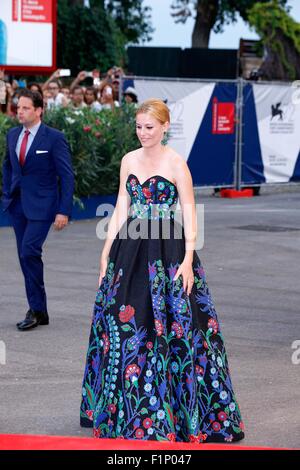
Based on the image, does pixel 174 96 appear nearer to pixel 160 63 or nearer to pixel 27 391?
pixel 27 391

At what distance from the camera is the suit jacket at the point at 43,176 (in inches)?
402

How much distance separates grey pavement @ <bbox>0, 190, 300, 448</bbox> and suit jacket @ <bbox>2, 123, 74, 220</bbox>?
1.03 metres

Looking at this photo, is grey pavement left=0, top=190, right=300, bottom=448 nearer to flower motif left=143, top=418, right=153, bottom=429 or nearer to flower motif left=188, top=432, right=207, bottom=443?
flower motif left=188, top=432, right=207, bottom=443

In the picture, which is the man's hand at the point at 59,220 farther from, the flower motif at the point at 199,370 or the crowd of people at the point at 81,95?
the crowd of people at the point at 81,95

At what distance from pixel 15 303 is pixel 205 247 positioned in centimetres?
478

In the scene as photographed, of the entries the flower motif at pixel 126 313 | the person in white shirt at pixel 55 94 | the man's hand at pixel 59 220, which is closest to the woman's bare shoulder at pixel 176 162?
the flower motif at pixel 126 313

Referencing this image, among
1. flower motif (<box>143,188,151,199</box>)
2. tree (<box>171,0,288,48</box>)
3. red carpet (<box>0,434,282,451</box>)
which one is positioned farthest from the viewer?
tree (<box>171,0,288,48</box>)

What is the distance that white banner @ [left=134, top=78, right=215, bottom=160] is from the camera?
21.4 metres

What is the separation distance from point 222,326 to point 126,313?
152 inches

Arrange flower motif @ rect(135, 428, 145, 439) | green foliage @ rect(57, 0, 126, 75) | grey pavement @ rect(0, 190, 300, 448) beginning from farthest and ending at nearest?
green foliage @ rect(57, 0, 126, 75) → grey pavement @ rect(0, 190, 300, 448) → flower motif @ rect(135, 428, 145, 439)

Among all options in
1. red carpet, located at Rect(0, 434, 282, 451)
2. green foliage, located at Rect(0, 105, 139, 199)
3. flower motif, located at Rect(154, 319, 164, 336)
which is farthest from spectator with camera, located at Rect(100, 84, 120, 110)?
red carpet, located at Rect(0, 434, 282, 451)

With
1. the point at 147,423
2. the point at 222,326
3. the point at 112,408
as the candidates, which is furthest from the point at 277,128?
the point at 147,423

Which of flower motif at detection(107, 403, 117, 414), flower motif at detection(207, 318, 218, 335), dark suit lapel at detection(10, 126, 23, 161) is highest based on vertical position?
dark suit lapel at detection(10, 126, 23, 161)

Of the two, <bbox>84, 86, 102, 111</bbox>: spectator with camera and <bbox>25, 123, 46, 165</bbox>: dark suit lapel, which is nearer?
<bbox>25, 123, 46, 165</bbox>: dark suit lapel
